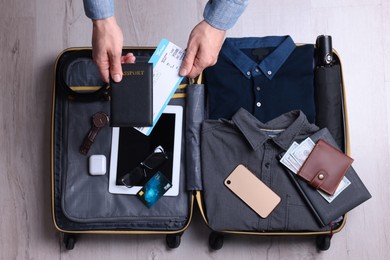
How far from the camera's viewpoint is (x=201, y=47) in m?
0.97

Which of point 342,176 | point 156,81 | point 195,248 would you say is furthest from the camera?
point 195,248

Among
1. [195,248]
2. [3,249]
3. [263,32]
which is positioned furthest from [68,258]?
[263,32]

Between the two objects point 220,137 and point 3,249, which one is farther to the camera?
point 3,249

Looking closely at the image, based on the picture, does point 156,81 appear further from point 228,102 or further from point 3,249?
point 3,249

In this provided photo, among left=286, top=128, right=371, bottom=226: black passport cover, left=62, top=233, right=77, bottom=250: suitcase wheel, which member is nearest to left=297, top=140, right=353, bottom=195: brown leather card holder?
left=286, top=128, right=371, bottom=226: black passport cover

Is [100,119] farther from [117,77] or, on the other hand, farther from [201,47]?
[201,47]

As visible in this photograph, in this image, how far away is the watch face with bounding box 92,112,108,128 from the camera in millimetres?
1179

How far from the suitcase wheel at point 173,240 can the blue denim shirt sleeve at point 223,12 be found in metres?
0.65

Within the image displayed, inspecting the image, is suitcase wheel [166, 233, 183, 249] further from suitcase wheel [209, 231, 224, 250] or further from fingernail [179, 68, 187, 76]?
fingernail [179, 68, 187, 76]

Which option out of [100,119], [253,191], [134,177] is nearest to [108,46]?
[100,119]

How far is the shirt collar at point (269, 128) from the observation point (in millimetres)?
1153

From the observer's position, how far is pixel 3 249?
1381 mm

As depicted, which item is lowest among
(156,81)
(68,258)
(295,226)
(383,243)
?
(68,258)

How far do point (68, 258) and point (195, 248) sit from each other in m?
0.39
